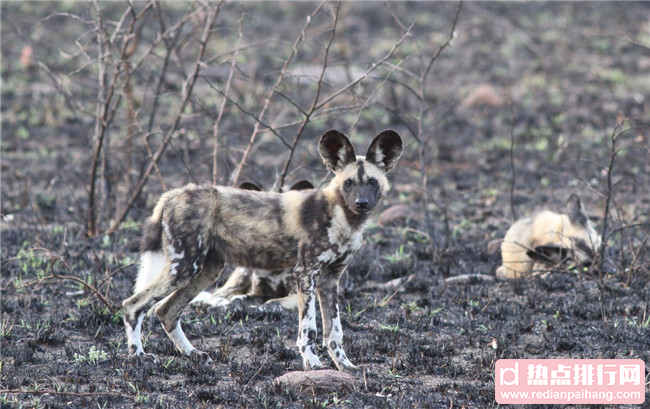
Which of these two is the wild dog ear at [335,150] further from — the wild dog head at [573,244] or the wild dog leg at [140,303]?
the wild dog head at [573,244]

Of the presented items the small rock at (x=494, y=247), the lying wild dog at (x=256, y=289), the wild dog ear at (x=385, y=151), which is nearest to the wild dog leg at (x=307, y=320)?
the wild dog ear at (x=385, y=151)

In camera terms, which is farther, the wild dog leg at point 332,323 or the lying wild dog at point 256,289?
the lying wild dog at point 256,289

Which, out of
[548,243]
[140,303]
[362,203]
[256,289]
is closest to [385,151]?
[362,203]

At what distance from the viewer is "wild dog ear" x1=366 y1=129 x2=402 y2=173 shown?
A: 569 centimetres

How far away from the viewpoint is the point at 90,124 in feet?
49.8

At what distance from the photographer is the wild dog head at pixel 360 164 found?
5.61 metres

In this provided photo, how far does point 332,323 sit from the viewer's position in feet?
19.2

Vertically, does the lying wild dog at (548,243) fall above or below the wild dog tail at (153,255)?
above

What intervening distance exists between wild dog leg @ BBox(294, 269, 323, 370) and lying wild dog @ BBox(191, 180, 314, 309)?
5.19ft

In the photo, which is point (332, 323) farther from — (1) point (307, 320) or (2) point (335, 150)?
(2) point (335, 150)

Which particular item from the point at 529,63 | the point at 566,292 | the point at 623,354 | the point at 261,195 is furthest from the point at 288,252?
the point at 529,63

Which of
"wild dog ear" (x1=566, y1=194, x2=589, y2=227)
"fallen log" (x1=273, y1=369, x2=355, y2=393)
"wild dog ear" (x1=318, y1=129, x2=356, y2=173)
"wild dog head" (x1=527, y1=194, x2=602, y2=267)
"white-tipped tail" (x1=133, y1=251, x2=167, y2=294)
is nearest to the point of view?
"fallen log" (x1=273, y1=369, x2=355, y2=393)

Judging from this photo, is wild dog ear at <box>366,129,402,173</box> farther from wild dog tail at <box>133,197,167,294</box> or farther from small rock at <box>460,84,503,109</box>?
small rock at <box>460,84,503,109</box>

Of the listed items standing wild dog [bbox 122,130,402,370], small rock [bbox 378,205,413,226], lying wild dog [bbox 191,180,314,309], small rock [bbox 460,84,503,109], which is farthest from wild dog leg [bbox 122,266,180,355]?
small rock [bbox 460,84,503,109]
